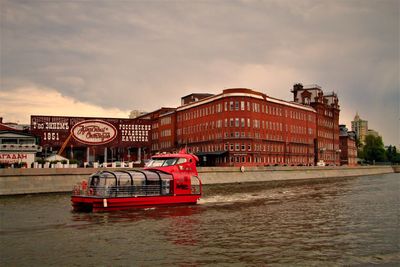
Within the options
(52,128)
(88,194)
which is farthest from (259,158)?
(88,194)

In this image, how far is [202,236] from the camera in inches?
996

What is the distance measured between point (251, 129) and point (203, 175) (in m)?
35.4

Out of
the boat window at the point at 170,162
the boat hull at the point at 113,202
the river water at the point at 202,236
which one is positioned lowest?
the river water at the point at 202,236

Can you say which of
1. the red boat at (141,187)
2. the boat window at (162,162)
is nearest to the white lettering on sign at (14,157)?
the boat window at (162,162)

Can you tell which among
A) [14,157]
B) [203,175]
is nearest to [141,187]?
[14,157]

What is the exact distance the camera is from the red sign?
76.6 metres

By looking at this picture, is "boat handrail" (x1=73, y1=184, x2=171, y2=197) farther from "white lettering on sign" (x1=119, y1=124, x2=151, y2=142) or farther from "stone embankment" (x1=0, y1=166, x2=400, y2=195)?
"white lettering on sign" (x1=119, y1=124, x2=151, y2=142)

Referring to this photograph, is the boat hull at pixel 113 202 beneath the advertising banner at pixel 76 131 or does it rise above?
beneath

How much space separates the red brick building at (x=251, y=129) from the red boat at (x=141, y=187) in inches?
2566

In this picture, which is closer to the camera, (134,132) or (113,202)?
(113,202)

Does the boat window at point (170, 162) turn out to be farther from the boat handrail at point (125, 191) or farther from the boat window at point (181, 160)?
the boat handrail at point (125, 191)

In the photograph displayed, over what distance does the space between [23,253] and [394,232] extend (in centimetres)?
2096

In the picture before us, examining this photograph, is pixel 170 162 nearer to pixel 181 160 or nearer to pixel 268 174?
pixel 181 160

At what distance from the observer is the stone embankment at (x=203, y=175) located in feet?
176
